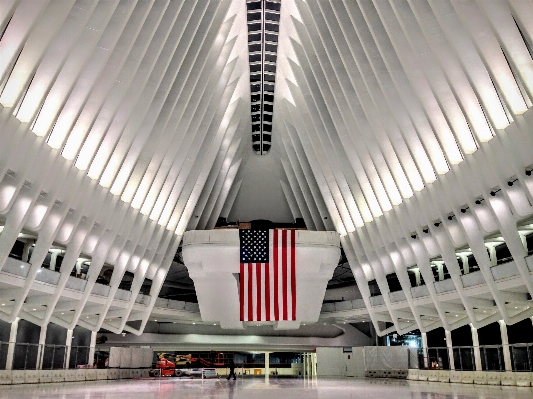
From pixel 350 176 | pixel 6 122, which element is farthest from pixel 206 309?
pixel 6 122

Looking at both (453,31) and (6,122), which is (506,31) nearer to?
(453,31)

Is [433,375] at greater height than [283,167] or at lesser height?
lesser

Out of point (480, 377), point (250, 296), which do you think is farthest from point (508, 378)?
point (250, 296)

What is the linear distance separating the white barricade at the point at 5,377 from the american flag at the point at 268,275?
11.3 meters

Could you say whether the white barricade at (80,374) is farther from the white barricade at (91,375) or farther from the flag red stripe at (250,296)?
the flag red stripe at (250,296)

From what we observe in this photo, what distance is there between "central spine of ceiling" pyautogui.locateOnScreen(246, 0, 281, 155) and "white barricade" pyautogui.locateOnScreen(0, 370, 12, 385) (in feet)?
64.5

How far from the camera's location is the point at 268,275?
2864 cm

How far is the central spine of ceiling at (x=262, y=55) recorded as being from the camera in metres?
25.8

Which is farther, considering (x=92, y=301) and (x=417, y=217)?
(x=92, y=301)

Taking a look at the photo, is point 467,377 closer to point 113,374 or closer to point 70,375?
point 113,374

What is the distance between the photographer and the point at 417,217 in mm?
26594

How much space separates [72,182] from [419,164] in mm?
14974

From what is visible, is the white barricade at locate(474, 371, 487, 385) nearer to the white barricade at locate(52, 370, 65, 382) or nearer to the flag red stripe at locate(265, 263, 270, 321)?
the flag red stripe at locate(265, 263, 270, 321)

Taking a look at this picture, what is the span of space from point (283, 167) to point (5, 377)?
83.1ft
